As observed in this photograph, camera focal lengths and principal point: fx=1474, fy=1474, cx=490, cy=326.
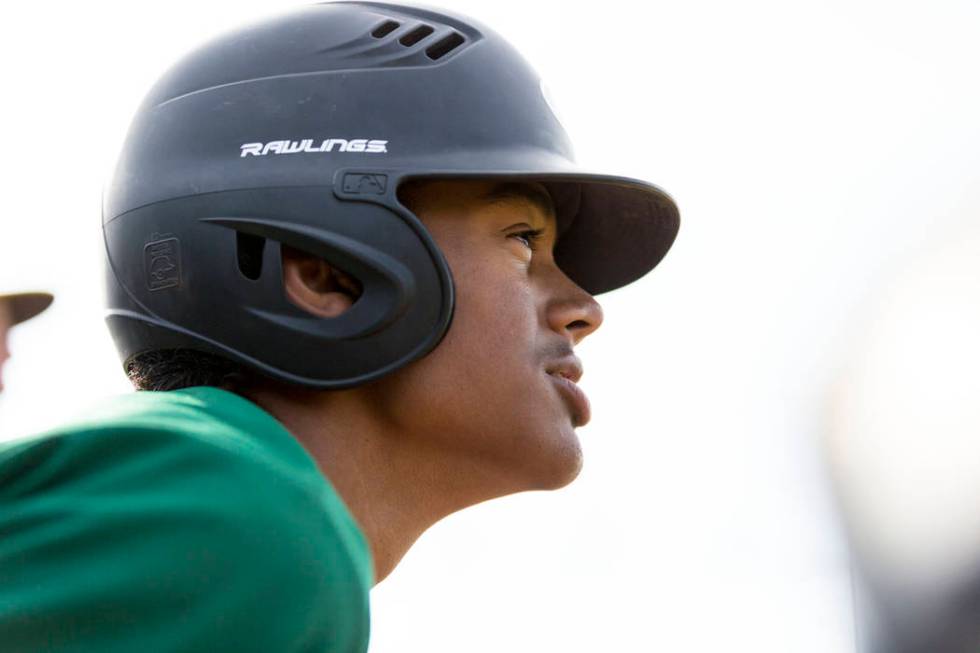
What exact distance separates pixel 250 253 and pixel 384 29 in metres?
0.73

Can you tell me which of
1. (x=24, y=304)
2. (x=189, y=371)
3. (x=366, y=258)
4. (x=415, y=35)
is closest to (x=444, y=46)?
(x=415, y=35)

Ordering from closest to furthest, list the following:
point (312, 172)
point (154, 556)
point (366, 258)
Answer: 1. point (154, 556)
2. point (366, 258)
3. point (312, 172)

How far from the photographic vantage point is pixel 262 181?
353 centimetres

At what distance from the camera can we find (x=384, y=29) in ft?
12.6

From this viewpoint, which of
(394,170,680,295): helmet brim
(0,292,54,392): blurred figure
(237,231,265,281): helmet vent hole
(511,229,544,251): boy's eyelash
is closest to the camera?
(0,292,54,392): blurred figure

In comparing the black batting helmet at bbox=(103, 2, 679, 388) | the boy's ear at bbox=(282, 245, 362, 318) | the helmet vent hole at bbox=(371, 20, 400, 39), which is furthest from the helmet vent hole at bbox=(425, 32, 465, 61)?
the boy's ear at bbox=(282, 245, 362, 318)

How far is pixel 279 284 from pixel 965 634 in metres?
1.70

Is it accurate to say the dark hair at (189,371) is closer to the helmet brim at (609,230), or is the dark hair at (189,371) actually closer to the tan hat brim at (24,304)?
the tan hat brim at (24,304)

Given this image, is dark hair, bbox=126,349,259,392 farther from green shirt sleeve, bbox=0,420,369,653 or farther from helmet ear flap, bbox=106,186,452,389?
green shirt sleeve, bbox=0,420,369,653

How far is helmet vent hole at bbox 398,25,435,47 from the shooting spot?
3816 mm

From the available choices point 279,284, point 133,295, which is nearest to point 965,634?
point 279,284

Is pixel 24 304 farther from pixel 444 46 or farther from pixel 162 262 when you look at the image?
pixel 444 46

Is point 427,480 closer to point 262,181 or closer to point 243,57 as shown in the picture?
point 262,181

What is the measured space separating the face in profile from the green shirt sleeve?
94cm
